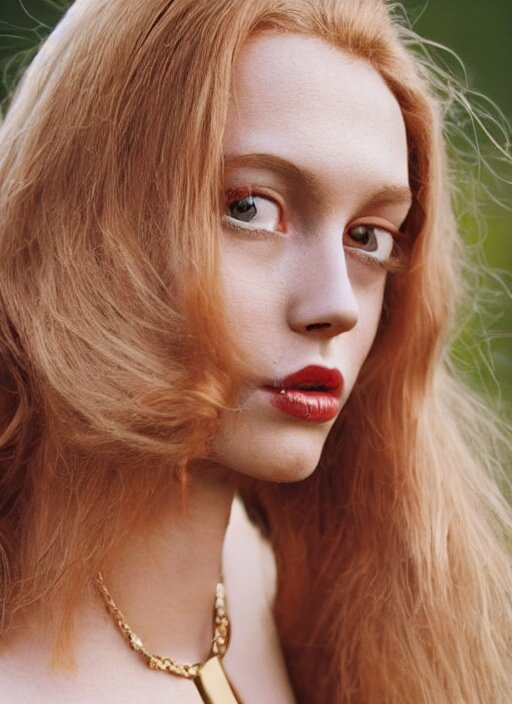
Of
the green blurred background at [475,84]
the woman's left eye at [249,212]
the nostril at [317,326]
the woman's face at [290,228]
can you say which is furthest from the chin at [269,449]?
the green blurred background at [475,84]

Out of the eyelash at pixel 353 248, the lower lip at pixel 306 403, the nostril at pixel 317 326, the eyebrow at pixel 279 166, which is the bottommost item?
the lower lip at pixel 306 403

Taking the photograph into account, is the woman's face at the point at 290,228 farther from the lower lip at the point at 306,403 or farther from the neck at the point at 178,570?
the neck at the point at 178,570

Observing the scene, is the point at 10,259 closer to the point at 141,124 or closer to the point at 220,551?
the point at 141,124

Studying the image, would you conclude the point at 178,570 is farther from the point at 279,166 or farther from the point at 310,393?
the point at 279,166

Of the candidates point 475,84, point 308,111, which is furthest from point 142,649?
point 475,84

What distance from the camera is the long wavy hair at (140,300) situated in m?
0.90

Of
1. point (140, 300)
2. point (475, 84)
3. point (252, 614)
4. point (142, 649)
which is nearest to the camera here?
point (140, 300)

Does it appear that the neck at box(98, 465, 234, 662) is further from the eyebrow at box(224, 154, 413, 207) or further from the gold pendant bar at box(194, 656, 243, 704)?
the eyebrow at box(224, 154, 413, 207)

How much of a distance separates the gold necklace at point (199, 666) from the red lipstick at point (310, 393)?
285mm

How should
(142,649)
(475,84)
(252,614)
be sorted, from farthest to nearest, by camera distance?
(475,84) < (252,614) < (142,649)

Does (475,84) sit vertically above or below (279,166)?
above

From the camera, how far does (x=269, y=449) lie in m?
0.96

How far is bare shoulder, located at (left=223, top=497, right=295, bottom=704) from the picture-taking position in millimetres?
1121

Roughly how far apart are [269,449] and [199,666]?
285 millimetres
